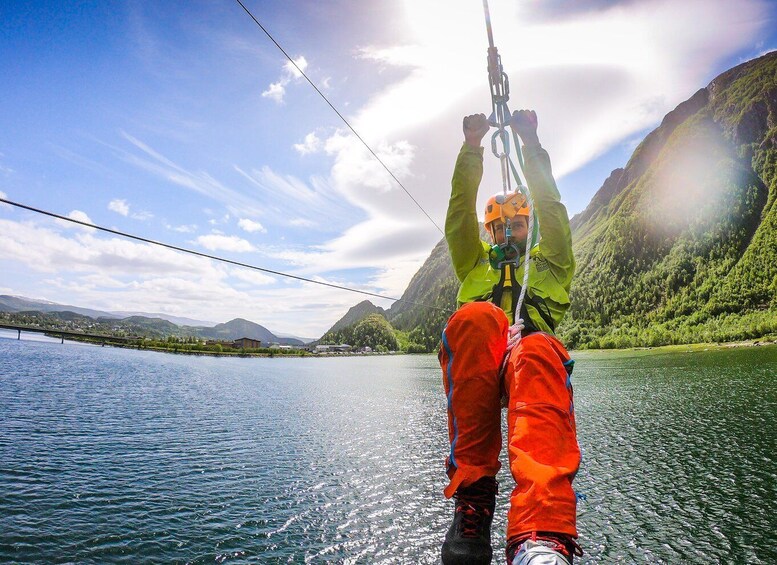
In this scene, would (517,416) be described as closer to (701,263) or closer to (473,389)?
(473,389)

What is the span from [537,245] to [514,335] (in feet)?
4.20

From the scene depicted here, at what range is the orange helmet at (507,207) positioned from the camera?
3.85 metres

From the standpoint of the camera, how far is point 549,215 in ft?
11.4

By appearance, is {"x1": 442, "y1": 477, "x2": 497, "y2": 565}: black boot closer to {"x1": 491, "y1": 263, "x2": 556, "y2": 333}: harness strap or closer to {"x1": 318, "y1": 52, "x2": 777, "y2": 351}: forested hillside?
{"x1": 491, "y1": 263, "x2": 556, "y2": 333}: harness strap

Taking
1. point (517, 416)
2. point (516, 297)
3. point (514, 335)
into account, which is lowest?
point (517, 416)

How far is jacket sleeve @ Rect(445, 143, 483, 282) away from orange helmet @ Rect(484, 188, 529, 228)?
0.35 m

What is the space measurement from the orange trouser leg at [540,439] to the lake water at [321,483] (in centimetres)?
1021

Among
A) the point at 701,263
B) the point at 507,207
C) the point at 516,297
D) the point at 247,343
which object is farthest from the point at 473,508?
the point at 701,263

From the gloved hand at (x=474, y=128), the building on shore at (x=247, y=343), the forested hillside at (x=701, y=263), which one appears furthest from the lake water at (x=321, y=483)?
the building on shore at (x=247, y=343)

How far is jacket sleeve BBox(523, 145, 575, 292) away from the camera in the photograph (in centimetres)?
345

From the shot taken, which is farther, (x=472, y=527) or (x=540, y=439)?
(x=472, y=527)

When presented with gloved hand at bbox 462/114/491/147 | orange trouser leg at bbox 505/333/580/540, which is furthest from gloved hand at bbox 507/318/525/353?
gloved hand at bbox 462/114/491/147

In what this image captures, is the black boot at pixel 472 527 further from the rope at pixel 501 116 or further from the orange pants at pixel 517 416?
the rope at pixel 501 116

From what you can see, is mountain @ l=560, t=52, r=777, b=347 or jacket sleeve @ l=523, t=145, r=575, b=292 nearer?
jacket sleeve @ l=523, t=145, r=575, b=292
